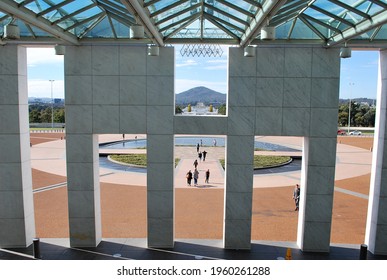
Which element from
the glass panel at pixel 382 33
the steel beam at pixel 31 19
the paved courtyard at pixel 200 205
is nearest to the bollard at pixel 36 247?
the paved courtyard at pixel 200 205

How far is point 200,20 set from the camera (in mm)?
9633

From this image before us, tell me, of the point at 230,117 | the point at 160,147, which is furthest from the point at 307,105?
the point at 160,147

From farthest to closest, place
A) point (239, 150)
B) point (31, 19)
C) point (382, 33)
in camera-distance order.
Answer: point (239, 150) < point (382, 33) < point (31, 19)

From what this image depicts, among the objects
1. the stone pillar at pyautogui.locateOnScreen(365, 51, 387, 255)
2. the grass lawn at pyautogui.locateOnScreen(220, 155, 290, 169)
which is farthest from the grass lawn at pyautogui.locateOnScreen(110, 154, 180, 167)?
the stone pillar at pyautogui.locateOnScreen(365, 51, 387, 255)

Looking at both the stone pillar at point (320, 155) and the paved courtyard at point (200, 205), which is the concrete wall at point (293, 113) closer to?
the stone pillar at point (320, 155)

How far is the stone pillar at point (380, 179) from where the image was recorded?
36.3ft

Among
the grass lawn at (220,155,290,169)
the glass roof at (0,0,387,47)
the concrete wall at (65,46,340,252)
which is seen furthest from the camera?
the grass lawn at (220,155,290,169)

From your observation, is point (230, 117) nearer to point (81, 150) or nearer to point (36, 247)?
point (81, 150)

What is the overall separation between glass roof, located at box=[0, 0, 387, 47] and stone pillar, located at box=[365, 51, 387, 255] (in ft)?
5.43

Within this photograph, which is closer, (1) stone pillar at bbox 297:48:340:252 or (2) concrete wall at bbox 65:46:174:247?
(1) stone pillar at bbox 297:48:340:252

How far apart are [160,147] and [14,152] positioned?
5.07 m

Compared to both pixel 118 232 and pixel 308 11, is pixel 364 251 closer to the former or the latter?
pixel 308 11

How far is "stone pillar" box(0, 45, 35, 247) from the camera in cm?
1109

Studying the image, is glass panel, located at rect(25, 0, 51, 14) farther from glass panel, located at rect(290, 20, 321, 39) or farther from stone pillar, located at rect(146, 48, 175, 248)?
glass panel, located at rect(290, 20, 321, 39)
